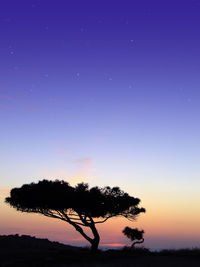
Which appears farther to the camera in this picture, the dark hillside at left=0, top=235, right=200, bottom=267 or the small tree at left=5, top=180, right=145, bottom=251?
the small tree at left=5, top=180, right=145, bottom=251

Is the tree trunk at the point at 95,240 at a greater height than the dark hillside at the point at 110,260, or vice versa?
the tree trunk at the point at 95,240

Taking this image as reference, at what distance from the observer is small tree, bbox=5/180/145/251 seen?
40188 mm

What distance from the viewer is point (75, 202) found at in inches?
1582

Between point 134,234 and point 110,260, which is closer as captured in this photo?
point 110,260

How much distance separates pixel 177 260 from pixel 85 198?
13.6m

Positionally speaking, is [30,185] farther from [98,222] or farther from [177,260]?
[177,260]

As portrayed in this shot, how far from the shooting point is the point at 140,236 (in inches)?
1655

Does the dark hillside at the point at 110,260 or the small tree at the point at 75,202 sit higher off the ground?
the small tree at the point at 75,202

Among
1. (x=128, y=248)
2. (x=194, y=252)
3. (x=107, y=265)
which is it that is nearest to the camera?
(x=107, y=265)

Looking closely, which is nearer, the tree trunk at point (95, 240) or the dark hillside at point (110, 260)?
the dark hillside at point (110, 260)

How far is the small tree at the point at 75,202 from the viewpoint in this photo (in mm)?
40188

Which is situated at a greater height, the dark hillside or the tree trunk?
the tree trunk

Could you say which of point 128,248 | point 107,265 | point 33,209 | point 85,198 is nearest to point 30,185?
point 33,209

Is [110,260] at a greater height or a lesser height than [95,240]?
lesser
